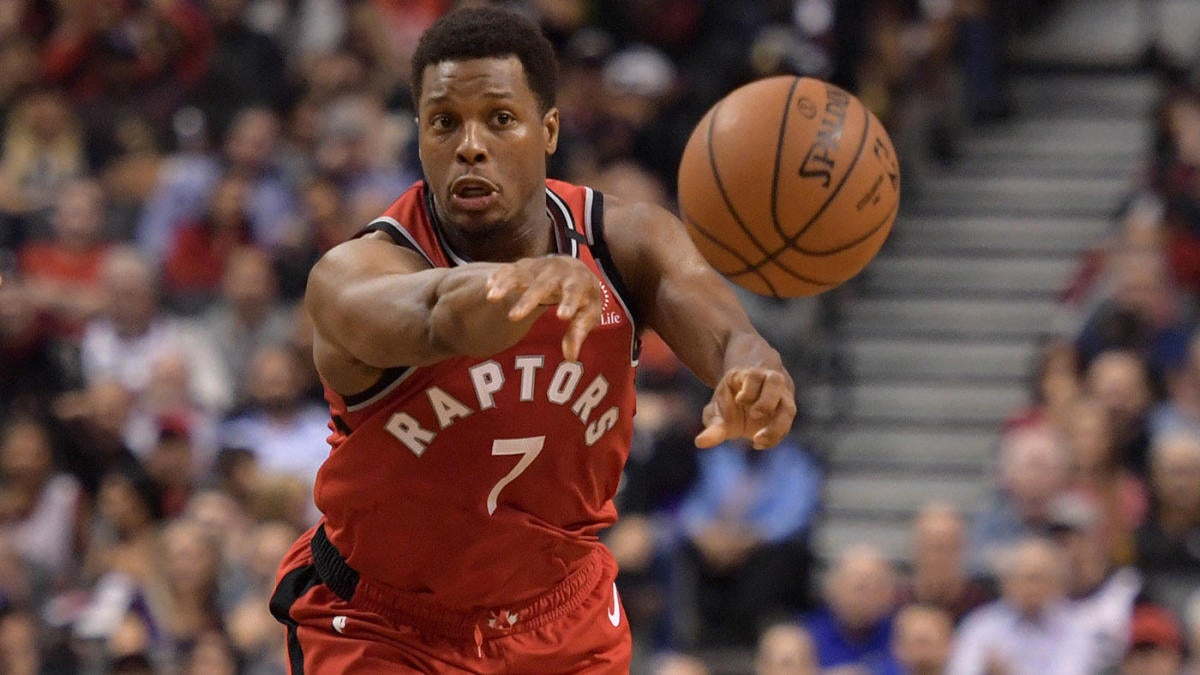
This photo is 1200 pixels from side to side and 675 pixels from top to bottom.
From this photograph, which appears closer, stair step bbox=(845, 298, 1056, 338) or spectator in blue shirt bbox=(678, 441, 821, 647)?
spectator in blue shirt bbox=(678, 441, 821, 647)

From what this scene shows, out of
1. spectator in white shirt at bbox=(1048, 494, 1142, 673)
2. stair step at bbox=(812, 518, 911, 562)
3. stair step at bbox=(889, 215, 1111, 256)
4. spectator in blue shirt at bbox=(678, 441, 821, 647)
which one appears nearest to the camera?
spectator in white shirt at bbox=(1048, 494, 1142, 673)

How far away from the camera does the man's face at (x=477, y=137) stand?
4.02 metres

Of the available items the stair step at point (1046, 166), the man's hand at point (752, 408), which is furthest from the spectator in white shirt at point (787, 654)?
the stair step at point (1046, 166)

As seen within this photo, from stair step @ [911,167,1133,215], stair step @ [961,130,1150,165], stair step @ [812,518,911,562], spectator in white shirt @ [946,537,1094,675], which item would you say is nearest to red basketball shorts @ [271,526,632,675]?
spectator in white shirt @ [946,537,1094,675]

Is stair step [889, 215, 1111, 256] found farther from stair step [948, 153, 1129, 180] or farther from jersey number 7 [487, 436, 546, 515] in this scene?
jersey number 7 [487, 436, 546, 515]

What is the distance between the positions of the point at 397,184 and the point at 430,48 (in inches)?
269

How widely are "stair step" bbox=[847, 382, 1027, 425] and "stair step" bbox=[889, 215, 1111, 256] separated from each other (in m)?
1.16

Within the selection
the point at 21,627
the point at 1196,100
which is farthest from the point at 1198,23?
the point at 21,627

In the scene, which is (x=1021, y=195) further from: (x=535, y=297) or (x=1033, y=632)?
(x=535, y=297)

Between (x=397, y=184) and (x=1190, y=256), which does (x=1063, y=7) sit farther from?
(x=397, y=184)

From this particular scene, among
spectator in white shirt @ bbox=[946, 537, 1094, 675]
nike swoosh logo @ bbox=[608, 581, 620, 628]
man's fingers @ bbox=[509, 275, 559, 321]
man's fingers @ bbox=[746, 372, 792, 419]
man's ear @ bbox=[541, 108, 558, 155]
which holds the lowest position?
spectator in white shirt @ bbox=[946, 537, 1094, 675]

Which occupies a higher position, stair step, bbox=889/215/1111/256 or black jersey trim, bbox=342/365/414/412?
black jersey trim, bbox=342/365/414/412

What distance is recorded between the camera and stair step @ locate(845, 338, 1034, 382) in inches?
414

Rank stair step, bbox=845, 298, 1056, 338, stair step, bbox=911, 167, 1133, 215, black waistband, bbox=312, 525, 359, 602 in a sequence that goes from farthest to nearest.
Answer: stair step, bbox=911, 167, 1133, 215, stair step, bbox=845, 298, 1056, 338, black waistband, bbox=312, 525, 359, 602
